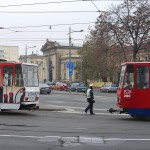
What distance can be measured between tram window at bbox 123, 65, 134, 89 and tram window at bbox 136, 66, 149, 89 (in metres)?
0.28

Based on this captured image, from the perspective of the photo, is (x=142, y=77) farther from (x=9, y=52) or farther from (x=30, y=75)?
(x=9, y=52)

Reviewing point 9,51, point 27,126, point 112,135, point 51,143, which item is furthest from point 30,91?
point 9,51

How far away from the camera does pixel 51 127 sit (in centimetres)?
1634

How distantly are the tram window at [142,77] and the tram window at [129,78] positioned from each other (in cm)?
28

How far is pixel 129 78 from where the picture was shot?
20.2 m

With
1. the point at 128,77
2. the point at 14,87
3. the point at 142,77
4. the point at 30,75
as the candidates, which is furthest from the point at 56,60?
the point at 142,77

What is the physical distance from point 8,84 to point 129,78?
6.28 meters

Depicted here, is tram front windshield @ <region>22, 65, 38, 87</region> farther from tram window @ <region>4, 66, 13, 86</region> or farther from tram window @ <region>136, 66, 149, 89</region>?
tram window @ <region>136, 66, 149, 89</region>

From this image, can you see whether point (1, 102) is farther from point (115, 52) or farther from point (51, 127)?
point (115, 52)

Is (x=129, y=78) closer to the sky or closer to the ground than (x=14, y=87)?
closer to the sky

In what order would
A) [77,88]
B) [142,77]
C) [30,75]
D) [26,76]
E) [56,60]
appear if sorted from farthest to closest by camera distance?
[56,60]
[77,88]
[30,75]
[26,76]
[142,77]

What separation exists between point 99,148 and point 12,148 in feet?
7.31

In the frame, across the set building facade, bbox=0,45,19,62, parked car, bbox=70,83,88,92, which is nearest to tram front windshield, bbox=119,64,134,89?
building facade, bbox=0,45,19,62

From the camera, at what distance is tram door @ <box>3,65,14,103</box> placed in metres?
22.1
